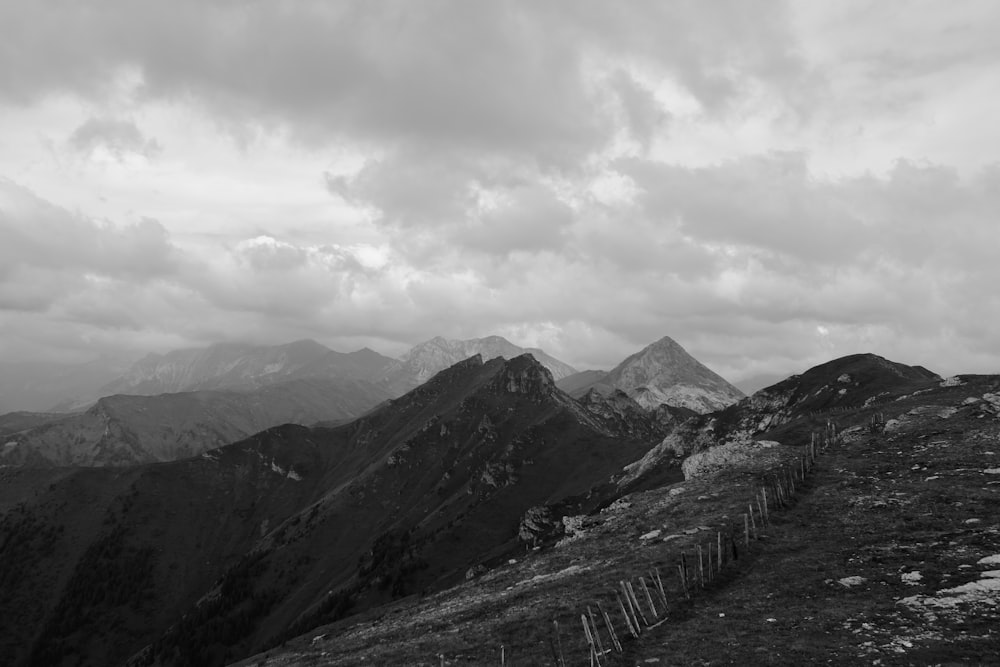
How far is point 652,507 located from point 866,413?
163 feet

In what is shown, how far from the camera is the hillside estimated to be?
24.5m

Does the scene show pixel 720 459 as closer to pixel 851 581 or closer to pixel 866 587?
pixel 851 581

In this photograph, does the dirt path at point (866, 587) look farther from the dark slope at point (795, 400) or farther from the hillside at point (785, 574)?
the dark slope at point (795, 400)

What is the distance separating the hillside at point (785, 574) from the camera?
80.4 ft

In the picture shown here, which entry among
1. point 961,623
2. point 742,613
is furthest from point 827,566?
point 961,623

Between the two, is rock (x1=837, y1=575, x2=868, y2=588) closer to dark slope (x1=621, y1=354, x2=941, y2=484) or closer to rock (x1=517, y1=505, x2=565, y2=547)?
dark slope (x1=621, y1=354, x2=941, y2=484)

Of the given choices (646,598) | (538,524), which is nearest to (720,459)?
(646,598)

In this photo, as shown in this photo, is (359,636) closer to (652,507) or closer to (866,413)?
(652,507)

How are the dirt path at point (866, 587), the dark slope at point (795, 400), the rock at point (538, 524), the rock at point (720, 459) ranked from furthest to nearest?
the rock at point (538, 524), the dark slope at point (795, 400), the rock at point (720, 459), the dirt path at point (866, 587)

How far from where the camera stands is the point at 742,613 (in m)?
29.2

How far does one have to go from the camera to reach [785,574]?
33.2 m

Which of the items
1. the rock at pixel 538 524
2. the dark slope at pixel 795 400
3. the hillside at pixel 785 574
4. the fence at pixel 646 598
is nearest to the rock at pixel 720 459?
the hillside at pixel 785 574

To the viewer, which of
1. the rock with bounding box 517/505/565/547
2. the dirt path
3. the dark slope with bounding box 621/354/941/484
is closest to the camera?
the dirt path

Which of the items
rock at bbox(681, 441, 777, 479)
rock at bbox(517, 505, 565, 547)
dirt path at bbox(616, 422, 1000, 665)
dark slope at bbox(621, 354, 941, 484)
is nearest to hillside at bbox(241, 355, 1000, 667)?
dirt path at bbox(616, 422, 1000, 665)
